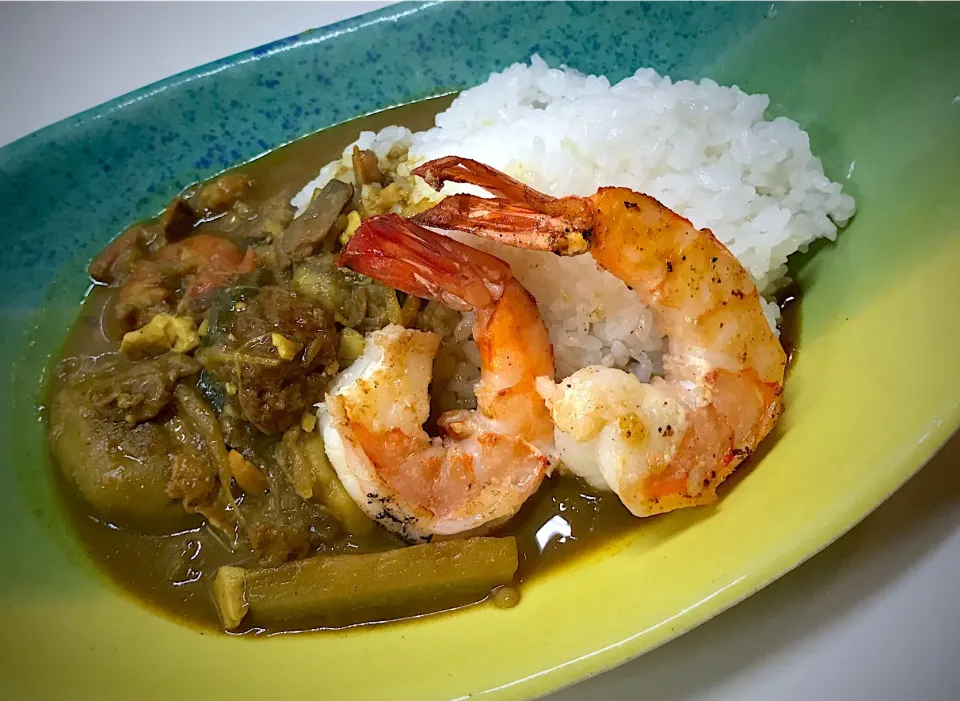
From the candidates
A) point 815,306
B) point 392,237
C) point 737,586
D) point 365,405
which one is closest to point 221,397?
point 365,405

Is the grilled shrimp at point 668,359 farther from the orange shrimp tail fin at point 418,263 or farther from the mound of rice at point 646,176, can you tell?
the mound of rice at point 646,176

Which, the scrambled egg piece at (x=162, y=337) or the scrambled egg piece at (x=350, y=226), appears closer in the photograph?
the scrambled egg piece at (x=162, y=337)

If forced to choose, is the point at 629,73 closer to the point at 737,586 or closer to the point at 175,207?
the point at 175,207

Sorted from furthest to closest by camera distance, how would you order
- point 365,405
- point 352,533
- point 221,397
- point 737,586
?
point 221,397, point 352,533, point 365,405, point 737,586

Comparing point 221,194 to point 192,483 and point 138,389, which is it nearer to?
point 138,389

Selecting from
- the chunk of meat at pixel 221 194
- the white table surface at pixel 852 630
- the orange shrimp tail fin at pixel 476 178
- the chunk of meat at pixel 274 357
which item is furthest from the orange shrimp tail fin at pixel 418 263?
the chunk of meat at pixel 221 194

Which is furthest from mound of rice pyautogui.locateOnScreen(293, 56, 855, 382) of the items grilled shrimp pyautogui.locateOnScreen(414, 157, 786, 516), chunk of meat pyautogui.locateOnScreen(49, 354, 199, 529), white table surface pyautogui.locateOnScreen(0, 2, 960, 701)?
chunk of meat pyautogui.locateOnScreen(49, 354, 199, 529)

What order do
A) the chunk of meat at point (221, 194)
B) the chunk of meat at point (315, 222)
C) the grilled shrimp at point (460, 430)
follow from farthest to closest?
the chunk of meat at point (221, 194) → the chunk of meat at point (315, 222) → the grilled shrimp at point (460, 430)
